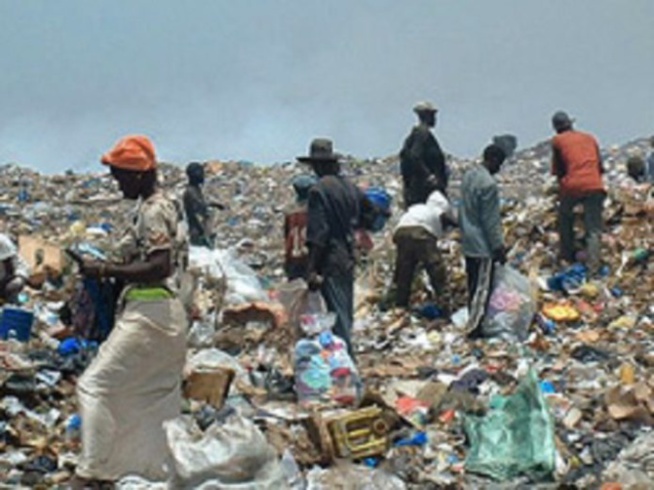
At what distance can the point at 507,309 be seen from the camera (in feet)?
28.0

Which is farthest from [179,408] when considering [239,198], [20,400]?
A: [239,198]

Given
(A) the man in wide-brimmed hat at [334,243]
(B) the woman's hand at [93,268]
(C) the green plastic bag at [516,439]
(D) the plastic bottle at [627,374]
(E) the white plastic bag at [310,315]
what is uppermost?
(A) the man in wide-brimmed hat at [334,243]

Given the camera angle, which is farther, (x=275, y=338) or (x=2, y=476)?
(x=275, y=338)

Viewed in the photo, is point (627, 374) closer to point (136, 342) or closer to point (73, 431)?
point (73, 431)

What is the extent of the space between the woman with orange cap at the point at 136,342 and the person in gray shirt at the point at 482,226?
150 inches

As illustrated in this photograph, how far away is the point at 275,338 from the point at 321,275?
1110 millimetres

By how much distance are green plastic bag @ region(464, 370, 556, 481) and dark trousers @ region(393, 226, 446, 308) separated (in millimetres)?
3214

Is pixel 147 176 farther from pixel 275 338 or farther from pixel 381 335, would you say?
pixel 381 335

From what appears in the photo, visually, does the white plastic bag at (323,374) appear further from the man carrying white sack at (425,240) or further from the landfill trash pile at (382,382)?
the man carrying white sack at (425,240)

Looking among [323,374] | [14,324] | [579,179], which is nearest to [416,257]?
[579,179]

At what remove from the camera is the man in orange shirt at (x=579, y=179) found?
10.1 metres

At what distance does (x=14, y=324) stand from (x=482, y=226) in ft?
10.5

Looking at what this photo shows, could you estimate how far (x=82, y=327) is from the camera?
209 inches

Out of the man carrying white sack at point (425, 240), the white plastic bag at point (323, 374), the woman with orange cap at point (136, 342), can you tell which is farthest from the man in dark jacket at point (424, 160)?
the woman with orange cap at point (136, 342)
